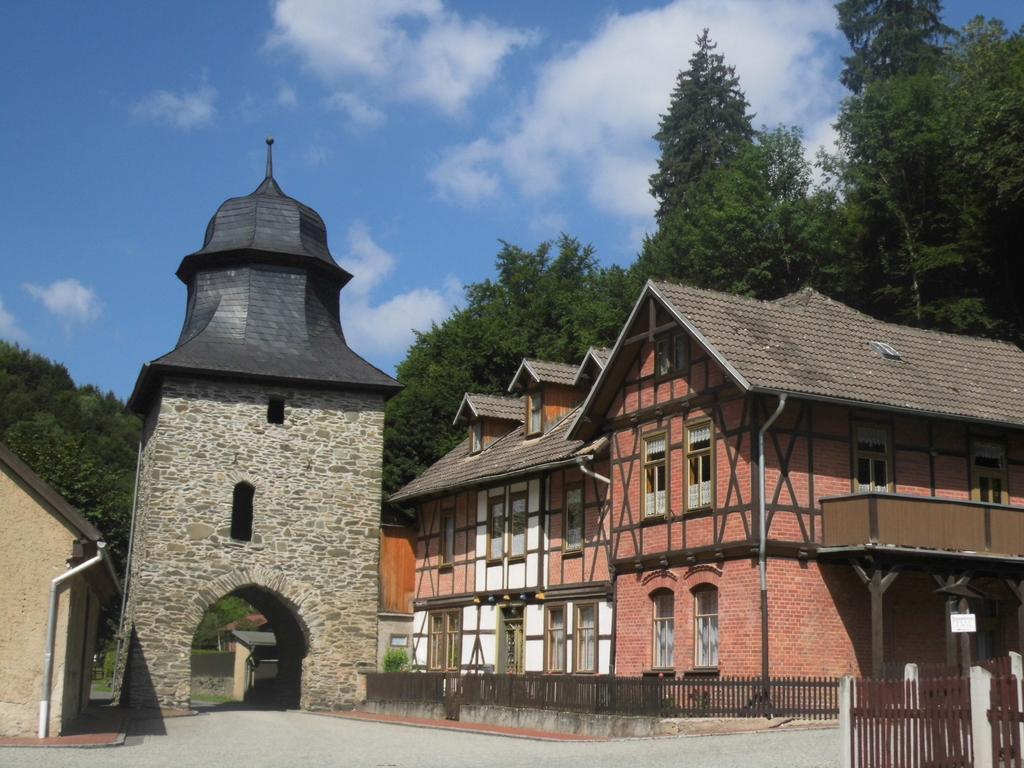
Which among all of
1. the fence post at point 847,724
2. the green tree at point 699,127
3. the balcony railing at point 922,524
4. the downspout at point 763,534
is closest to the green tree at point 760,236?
the green tree at point 699,127

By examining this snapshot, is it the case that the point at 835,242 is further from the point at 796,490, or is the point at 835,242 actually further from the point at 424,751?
the point at 424,751

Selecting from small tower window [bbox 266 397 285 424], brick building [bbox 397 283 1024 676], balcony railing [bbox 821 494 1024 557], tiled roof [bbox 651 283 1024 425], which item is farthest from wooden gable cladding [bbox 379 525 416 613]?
balcony railing [bbox 821 494 1024 557]

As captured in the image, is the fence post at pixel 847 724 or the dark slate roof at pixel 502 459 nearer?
the fence post at pixel 847 724

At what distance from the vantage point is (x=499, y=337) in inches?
2060

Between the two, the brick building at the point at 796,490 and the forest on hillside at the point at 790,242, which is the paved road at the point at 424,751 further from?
the forest on hillside at the point at 790,242

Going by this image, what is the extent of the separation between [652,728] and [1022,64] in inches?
972

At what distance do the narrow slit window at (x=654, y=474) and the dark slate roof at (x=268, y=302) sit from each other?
10368 mm

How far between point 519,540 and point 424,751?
44.8 ft

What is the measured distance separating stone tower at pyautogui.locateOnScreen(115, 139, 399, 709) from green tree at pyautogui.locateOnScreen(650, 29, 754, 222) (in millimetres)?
28998

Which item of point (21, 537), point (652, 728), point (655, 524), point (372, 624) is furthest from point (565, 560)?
point (21, 537)

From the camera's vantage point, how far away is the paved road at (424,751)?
1656cm

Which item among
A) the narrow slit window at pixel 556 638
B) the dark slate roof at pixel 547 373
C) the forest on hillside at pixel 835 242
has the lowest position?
the narrow slit window at pixel 556 638

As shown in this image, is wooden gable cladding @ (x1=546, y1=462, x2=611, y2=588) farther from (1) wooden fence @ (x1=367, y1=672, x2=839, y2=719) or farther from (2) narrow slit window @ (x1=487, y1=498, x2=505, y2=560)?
(1) wooden fence @ (x1=367, y1=672, x2=839, y2=719)

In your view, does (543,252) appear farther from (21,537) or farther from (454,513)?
(21,537)
